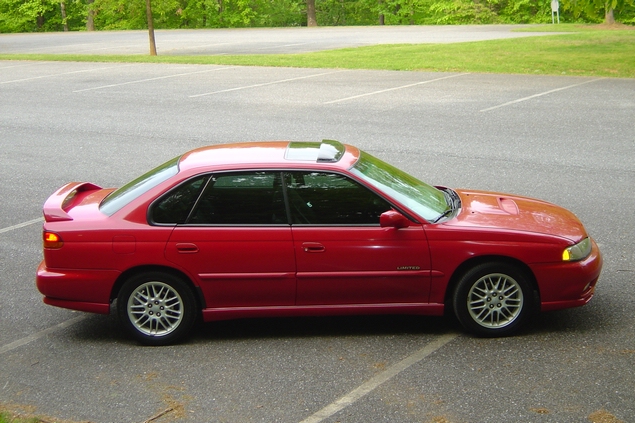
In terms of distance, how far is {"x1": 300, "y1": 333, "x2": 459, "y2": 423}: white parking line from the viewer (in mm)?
5082

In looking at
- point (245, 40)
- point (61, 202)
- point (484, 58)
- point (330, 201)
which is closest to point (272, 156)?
point (330, 201)

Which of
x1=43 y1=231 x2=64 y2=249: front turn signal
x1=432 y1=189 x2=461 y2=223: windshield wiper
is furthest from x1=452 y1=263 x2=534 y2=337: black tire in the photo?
x1=43 y1=231 x2=64 y2=249: front turn signal

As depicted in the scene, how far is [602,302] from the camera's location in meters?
6.74

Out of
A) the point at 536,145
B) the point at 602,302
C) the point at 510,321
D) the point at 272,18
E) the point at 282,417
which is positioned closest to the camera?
the point at 282,417

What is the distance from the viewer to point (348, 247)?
235 inches

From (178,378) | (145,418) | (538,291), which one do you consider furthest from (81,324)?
(538,291)

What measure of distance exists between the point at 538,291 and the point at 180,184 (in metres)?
2.72

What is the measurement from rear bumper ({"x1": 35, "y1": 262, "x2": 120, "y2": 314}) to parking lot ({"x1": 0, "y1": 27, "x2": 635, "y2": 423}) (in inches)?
13.6

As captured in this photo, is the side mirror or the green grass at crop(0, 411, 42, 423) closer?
the green grass at crop(0, 411, 42, 423)

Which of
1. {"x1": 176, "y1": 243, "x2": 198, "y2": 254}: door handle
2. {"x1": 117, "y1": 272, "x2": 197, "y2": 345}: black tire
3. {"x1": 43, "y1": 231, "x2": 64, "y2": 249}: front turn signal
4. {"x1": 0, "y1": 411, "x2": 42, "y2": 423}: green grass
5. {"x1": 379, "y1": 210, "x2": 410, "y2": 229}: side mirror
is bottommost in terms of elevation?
{"x1": 0, "y1": 411, "x2": 42, "y2": 423}: green grass

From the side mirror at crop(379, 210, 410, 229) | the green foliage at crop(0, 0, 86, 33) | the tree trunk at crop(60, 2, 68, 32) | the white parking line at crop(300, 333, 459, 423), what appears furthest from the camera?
the tree trunk at crop(60, 2, 68, 32)

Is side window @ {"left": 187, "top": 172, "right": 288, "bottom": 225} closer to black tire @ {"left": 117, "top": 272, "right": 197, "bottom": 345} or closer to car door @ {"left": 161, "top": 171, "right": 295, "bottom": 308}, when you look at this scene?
car door @ {"left": 161, "top": 171, "right": 295, "bottom": 308}

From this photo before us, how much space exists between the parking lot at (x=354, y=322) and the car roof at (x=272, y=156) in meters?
Answer: 1.27

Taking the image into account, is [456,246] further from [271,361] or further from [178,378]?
[178,378]
